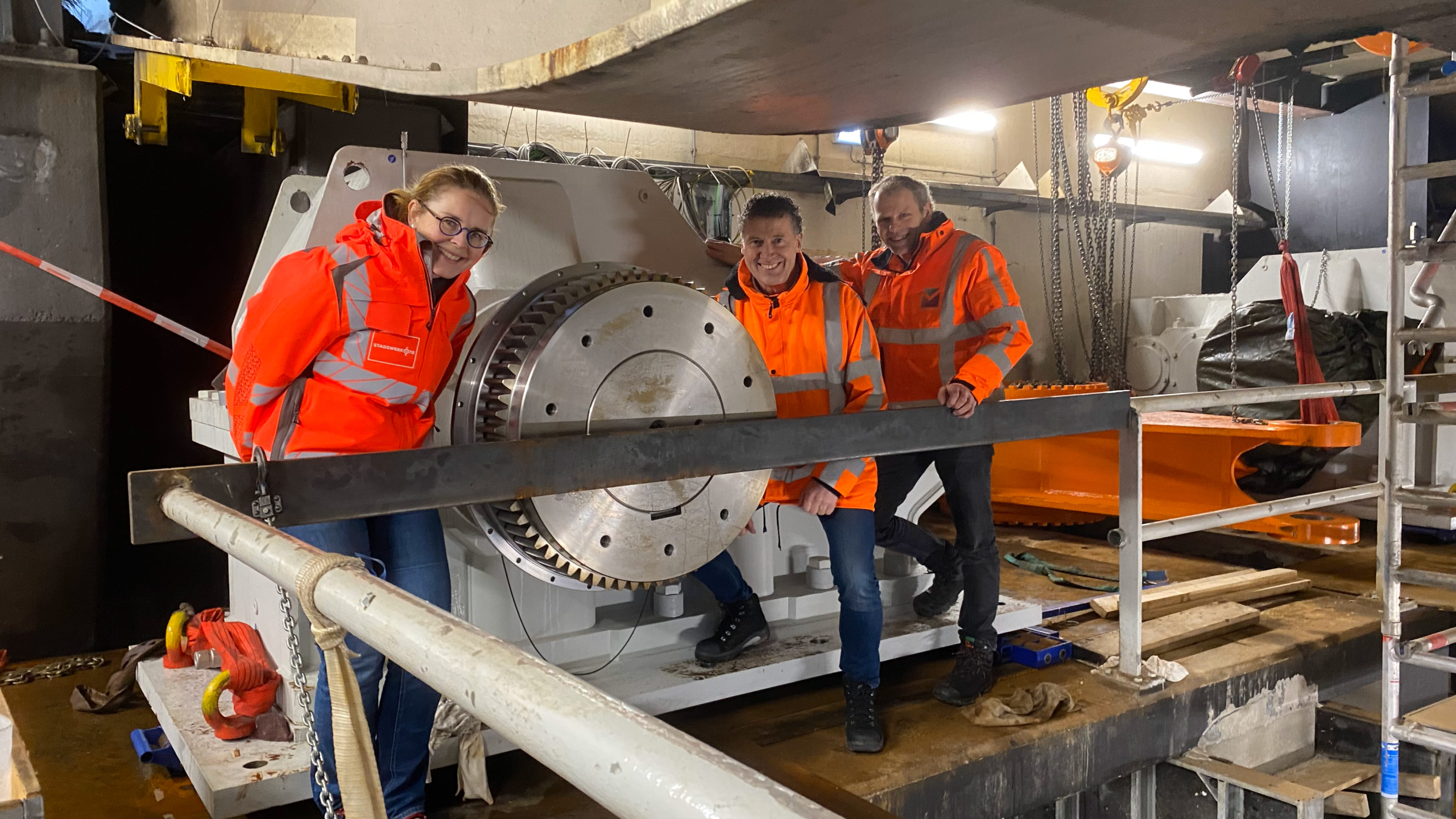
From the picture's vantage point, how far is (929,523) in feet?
18.1

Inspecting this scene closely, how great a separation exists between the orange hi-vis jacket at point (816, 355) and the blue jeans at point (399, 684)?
86cm

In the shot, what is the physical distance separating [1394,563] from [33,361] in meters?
Result: 4.29

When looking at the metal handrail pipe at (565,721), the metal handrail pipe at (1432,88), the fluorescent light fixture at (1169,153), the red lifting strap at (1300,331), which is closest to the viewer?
the metal handrail pipe at (565,721)

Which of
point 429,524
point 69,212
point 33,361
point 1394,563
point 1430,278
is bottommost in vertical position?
point 1394,563

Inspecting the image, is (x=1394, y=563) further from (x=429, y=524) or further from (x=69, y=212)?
(x=69, y=212)

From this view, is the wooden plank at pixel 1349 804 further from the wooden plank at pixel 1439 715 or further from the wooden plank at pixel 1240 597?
the wooden plank at pixel 1240 597

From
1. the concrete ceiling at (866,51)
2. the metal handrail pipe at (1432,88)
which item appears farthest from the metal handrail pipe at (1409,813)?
the concrete ceiling at (866,51)

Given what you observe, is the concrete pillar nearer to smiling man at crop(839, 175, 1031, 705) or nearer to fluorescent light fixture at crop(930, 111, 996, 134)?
smiling man at crop(839, 175, 1031, 705)

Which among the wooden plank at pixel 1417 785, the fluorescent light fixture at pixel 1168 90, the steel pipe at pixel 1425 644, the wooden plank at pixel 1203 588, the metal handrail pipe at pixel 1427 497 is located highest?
the fluorescent light fixture at pixel 1168 90

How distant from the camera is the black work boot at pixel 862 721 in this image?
93.6 inches

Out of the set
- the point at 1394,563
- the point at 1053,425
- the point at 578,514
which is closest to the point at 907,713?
the point at 1053,425

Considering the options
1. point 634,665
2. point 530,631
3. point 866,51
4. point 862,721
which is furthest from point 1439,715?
point 866,51

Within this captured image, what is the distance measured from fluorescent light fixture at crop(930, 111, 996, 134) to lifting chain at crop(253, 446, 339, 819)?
6.86 metres

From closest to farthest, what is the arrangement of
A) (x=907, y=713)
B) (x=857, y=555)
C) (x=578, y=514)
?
(x=578, y=514) < (x=857, y=555) < (x=907, y=713)
